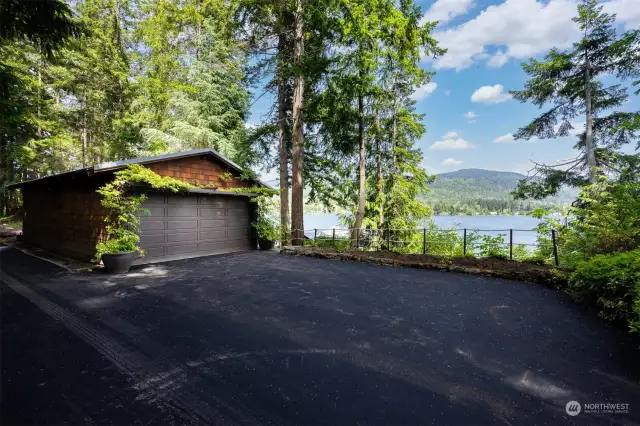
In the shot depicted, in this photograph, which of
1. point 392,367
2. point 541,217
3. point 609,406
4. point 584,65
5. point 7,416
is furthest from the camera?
point 584,65

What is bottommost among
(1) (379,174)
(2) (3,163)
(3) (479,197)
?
(3) (479,197)

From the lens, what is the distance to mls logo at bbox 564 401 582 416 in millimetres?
2021

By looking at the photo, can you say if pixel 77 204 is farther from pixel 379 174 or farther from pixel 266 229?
pixel 379 174

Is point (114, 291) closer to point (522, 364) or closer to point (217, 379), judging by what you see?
point (217, 379)

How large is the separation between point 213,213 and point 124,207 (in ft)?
8.88

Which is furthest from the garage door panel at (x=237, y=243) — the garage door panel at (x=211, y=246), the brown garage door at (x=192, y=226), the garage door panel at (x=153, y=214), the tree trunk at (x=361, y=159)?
the tree trunk at (x=361, y=159)

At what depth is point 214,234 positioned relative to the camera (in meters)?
9.23

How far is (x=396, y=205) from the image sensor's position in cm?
1369

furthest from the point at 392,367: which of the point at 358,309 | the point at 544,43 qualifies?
the point at 544,43

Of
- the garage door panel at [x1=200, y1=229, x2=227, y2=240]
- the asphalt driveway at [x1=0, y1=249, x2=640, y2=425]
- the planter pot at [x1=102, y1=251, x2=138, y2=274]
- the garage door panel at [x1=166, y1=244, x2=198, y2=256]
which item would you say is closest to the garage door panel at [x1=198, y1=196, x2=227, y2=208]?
the garage door panel at [x1=200, y1=229, x2=227, y2=240]

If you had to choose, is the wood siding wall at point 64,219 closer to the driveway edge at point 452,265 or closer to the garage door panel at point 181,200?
the garage door panel at point 181,200

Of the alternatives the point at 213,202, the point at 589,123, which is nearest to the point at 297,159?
the point at 213,202

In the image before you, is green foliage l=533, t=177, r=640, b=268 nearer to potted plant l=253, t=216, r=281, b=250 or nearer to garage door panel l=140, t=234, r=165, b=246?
potted plant l=253, t=216, r=281, b=250

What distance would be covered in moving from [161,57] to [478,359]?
18.2 metres
